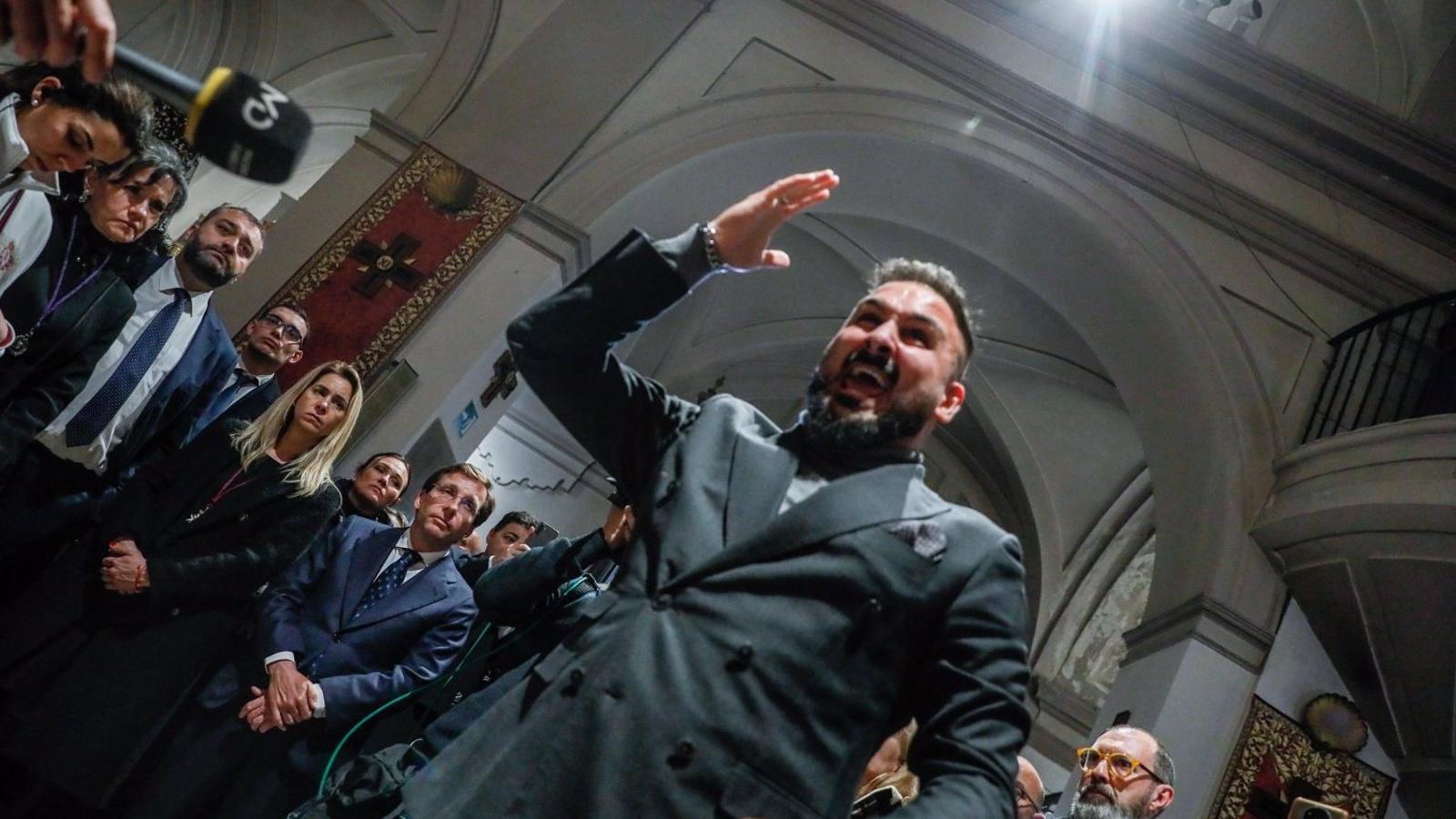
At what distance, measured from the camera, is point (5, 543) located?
9.87 feet

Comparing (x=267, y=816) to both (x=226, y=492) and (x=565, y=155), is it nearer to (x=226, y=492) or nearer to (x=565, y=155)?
(x=226, y=492)

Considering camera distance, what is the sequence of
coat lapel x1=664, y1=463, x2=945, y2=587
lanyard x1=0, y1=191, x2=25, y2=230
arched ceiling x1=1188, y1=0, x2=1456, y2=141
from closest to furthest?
1. coat lapel x1=664, y1=463, x2=945, y2=587
2. lanyard x1=0, y1=191, x2=25, y2=230
3. arched ceiling x1=1188, y1=0, x2=1456, y2=141

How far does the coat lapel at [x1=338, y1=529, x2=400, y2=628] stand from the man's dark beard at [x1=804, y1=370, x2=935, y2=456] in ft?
6.87

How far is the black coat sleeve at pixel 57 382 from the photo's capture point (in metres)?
2.85

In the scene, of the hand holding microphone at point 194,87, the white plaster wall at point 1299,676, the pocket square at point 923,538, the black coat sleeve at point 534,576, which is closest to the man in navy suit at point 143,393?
the black coat sleeve at point 534,576

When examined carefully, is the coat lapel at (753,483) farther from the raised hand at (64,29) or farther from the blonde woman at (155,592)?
the blonde woman at (155,592)

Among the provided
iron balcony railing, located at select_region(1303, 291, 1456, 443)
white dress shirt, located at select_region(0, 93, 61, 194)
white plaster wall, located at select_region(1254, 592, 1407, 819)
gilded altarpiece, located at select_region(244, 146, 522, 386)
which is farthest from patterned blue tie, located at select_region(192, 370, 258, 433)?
iron balcony railing, located at select_region(1303, 291, 1456, 443)

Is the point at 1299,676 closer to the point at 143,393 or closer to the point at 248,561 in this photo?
the point at 248,561

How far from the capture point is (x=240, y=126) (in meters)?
1.30

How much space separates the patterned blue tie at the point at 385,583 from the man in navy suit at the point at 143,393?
715mm

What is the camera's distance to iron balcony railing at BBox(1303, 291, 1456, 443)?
6277 mm

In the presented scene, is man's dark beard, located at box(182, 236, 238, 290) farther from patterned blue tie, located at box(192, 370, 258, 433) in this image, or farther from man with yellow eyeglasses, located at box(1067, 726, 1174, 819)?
man with yellow eyeglasses, located at box(1067, 726, 1174, 819)

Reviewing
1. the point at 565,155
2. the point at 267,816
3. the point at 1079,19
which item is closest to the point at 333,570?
the point at 267,816

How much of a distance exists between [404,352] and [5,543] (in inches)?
111
